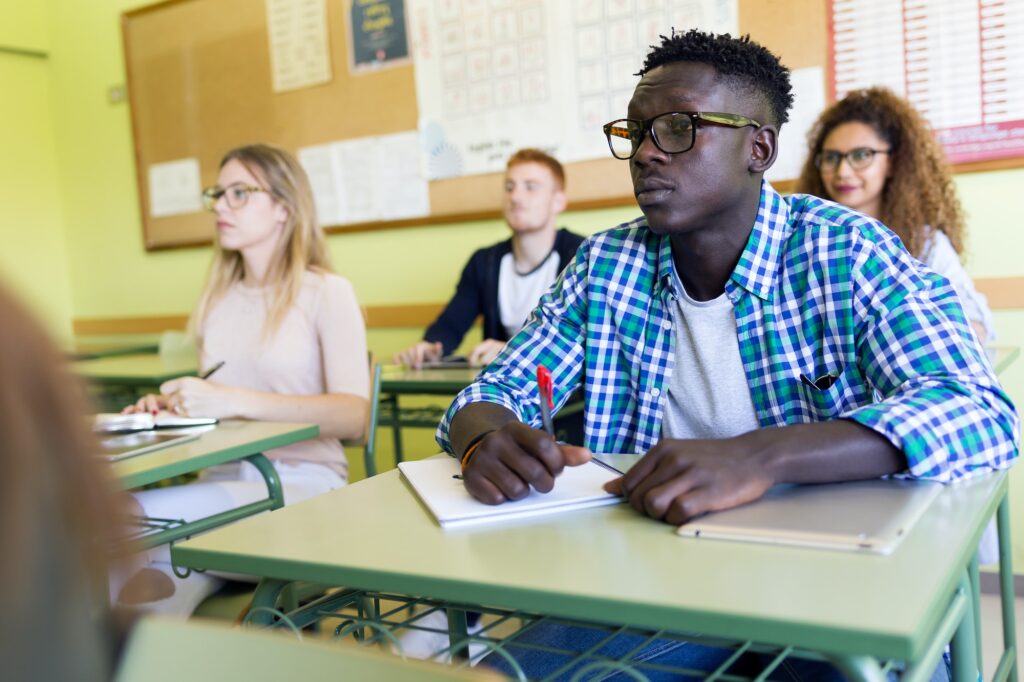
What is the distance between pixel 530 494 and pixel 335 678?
0.58 m

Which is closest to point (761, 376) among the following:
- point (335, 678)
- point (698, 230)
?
point (698, 230)

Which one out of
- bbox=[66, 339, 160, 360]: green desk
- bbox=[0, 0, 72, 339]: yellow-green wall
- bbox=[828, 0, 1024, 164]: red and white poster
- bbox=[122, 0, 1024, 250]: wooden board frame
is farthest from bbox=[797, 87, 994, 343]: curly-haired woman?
bbox=[0, 0, 72, 339]: yellow-green wall

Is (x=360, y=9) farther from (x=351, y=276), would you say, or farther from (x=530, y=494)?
(x=530, y=494)

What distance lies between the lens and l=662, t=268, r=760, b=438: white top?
1.43 meters

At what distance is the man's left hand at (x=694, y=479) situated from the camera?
1.02 m

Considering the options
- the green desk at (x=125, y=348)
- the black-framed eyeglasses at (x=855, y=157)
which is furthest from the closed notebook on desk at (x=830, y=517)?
the green desk at (x=125, y=348)

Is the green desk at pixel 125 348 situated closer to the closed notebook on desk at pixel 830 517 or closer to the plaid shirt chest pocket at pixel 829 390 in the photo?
the plaid shirt chest pocket at pixel 829 390

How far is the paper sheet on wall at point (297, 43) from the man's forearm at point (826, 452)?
3.73 meters

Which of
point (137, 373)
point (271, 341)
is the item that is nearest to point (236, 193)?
point (271, 341)

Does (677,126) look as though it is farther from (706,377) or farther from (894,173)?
(894,173)

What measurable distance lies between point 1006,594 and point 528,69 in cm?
275

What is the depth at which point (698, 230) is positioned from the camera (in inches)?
56.6

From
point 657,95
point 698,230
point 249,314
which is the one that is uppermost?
point 657,95

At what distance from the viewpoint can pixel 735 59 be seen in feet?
4.62
